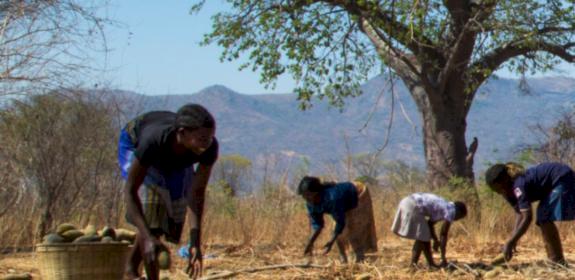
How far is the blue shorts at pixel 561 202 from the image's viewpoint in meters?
8.73

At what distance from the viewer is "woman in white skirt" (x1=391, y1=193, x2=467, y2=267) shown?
9445 millimetres

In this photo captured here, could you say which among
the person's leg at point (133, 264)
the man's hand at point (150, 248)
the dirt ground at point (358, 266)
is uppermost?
the man's hand at point (150, 248)

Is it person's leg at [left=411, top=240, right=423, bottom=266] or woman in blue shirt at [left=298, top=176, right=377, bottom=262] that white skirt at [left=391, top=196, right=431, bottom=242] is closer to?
person's leg at [left=411, top=240, right=423, bottom=266]

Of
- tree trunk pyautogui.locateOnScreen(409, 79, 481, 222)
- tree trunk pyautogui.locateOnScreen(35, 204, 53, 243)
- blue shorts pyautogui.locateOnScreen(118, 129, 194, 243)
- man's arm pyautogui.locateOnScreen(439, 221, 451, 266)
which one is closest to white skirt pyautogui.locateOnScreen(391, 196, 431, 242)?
man's arm pyautogui.locateOnScreen(439, 221, 451, 266)

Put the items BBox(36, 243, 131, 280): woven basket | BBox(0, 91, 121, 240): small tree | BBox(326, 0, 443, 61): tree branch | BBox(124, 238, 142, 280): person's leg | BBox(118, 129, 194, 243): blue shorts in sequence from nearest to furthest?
1. BBox(118, 129, 194, 243): blue shorts
2. BBox(124, 238, 142, 280): person's leg
3. BBox(36, 243, 131, 280): woven basket
4. BBox(0, 91, 121, 240): small tree
5. BBox(326, 0, 443, 61): tree branch

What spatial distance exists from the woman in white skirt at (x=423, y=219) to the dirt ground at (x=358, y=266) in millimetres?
251

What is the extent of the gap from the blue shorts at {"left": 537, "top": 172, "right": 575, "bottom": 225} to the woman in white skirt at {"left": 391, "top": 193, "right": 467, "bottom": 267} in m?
1.08

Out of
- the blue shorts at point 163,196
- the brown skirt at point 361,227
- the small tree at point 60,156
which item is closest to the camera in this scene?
the blue shorts at point 163,196

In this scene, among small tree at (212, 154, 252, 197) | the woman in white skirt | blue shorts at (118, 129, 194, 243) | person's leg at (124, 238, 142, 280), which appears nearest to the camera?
blue shorts at (118, 129, 194, 243)

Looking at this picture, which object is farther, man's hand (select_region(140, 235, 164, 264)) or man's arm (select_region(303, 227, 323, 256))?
man's arm (select_region(303, 227, 323, 256))

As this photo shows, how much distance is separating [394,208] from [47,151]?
16.9 ft

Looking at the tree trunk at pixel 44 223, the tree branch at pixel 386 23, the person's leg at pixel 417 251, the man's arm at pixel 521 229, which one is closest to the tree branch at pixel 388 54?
the tree branch at pixel 386 23

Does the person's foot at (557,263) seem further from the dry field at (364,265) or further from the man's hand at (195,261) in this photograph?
the man's hand at (195,261)

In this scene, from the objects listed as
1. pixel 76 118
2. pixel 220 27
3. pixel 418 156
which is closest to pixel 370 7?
pixel 220 27
